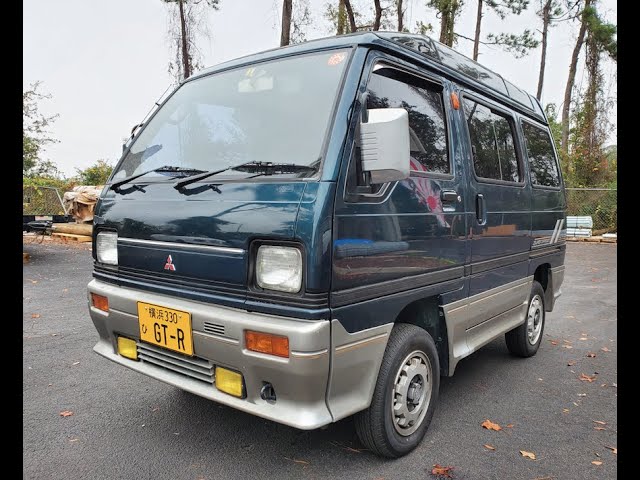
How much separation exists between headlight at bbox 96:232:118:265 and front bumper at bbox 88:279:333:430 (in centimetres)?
51

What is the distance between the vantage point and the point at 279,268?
7.18 feet

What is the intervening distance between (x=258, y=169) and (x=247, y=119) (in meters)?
0.46

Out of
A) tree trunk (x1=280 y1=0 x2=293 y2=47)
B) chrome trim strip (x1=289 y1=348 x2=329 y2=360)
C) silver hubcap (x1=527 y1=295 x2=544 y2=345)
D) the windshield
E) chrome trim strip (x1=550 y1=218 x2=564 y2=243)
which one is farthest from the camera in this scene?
tree trunk (x1=280 y1=0 x2=293 y2=47)

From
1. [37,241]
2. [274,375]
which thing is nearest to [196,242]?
[274,375]

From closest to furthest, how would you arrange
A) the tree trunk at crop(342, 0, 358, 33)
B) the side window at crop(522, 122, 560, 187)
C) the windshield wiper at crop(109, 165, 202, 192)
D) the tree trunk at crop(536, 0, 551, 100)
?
the windshield wiper at crop(109, 165, 202, 192) < the side window at crop(522, 122, 560, 187) < the tree trunk at crop(342, 0, 358, 33) < the tree trunk at crop(536, 0, 551, 100)

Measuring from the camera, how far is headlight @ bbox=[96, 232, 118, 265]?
113 inches

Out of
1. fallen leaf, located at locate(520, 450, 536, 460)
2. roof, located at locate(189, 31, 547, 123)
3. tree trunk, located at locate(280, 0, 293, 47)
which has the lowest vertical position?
fallen leaf, located at locate(520, 450, 536, 460)

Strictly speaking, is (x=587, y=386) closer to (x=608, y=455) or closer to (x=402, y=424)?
(x=608, y=455)

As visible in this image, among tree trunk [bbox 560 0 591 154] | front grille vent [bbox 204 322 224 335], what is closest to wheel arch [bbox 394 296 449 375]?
front grille vent [bbox 204 322 224 335]

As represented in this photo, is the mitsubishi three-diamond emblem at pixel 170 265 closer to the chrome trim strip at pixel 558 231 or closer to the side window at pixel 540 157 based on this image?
the side window at pixel 540 157

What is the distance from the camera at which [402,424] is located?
274cm

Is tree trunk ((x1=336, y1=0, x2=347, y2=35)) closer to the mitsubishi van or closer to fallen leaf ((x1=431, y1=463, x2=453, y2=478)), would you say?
the mitsubishi van

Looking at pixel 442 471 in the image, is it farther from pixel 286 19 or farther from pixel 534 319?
pixel 286 19

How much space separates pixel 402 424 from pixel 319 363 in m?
0.93
